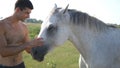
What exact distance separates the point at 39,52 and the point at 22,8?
1.05 metres

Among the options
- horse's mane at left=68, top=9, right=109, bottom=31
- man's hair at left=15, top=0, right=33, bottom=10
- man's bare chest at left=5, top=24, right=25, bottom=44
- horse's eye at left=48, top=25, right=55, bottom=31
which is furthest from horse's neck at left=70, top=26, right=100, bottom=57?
man's hair at left=15, top=0, right=33, bottom=10

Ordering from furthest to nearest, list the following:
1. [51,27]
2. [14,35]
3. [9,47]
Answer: [51,27] → [14,35] → [9,47]

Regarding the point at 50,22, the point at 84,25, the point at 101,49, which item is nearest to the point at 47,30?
the point at 50,22

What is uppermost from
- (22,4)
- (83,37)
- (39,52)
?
(22,4)

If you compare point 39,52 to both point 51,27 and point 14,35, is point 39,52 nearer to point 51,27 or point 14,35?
point 51,27

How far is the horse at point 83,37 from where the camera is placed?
5656mm

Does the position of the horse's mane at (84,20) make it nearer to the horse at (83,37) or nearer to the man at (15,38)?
the horse at (83,37)

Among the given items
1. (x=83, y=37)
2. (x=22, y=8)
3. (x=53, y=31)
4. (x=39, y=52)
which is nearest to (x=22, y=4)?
(x=22, y=8)

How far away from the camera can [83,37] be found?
5.77m

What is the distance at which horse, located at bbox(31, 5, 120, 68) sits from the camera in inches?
223

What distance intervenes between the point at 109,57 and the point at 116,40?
0.40 meters

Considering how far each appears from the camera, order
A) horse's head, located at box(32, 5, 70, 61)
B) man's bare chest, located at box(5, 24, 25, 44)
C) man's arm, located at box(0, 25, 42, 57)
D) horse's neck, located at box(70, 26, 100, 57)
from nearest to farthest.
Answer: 1. man's arm, located at box(0, 25, 42, 57)
2. man's bare chest, located at box(5, 24, 25, 44)
3. horse's head, located at box(32, 5, 70, 61)
4. horse's neck, located at box(70, 26, 100, 57)

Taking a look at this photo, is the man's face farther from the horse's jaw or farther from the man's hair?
the horse's jaw

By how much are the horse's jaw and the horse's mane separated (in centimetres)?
77
